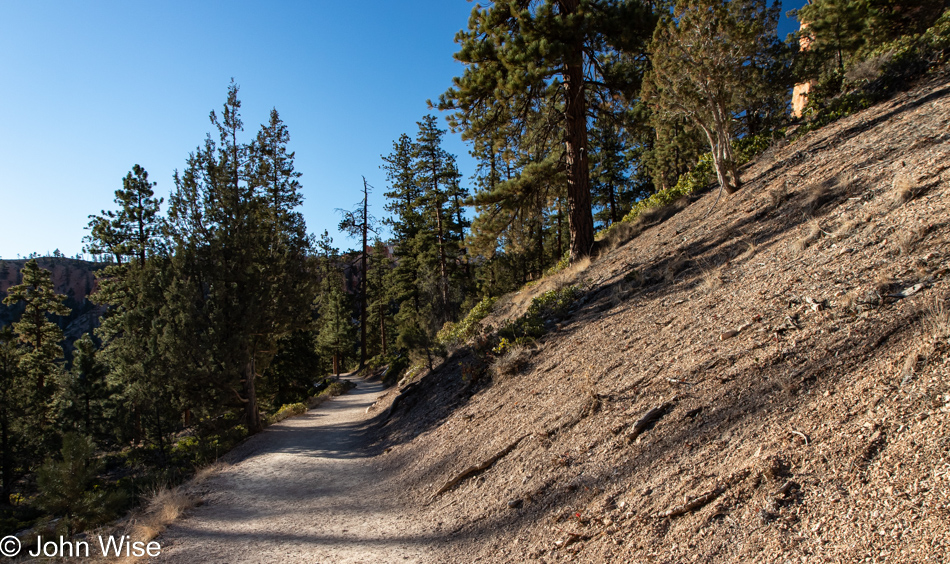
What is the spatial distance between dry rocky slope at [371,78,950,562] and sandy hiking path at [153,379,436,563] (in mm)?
501

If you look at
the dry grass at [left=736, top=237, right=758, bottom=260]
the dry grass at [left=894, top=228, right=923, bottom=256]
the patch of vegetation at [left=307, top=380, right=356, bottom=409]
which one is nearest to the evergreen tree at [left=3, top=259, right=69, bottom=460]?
the patch of vegetation at [left=307, top=380, right=356, bottom=409]

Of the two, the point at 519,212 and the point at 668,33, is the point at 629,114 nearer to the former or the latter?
the point at 668,33

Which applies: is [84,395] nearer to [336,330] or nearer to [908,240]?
[336,330]

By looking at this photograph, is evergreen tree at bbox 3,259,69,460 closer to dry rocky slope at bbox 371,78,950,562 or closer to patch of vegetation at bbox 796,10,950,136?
dry rocky slope at bbox 371,78,950,562

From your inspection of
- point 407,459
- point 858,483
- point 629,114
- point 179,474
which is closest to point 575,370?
point 407,459

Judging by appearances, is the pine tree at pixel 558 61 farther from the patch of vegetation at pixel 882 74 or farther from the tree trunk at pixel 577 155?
the patch of vegetation at pixel 882 74

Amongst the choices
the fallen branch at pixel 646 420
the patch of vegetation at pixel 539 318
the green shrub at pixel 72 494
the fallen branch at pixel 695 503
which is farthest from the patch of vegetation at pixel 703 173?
the green shrub at pixel 72 494

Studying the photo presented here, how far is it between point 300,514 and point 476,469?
8.42 ft

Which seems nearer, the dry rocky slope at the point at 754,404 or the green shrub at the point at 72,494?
the dry rocky slope at the point at 754,404

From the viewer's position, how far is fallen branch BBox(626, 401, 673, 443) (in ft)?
15.1

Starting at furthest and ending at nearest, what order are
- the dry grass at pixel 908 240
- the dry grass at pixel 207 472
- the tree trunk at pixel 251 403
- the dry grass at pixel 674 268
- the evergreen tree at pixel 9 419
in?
1. the evergreen tree at pixel 9 419
2. the tree trunk at pixel 251 403
3. the dry grass at pixel 207 472
4. the dry grass at pixel 674 268
5. the dry grass at pixel 908 240

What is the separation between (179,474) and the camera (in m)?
10.4

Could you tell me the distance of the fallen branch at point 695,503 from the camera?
334cm

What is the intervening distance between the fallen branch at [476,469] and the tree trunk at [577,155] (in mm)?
8057
